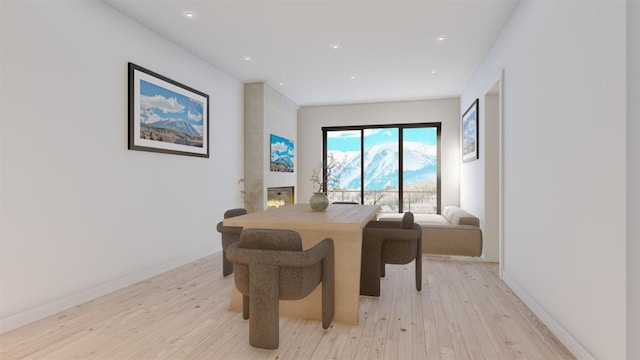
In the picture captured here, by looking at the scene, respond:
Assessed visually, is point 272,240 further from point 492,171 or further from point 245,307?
point 492,171

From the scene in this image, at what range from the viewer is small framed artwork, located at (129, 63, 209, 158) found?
3432 mm

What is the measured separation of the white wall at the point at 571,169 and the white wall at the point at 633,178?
30 mm

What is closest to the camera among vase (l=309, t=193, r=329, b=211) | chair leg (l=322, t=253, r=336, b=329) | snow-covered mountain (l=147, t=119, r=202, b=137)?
chair leg (l=322, t=253, r=336, b=329)

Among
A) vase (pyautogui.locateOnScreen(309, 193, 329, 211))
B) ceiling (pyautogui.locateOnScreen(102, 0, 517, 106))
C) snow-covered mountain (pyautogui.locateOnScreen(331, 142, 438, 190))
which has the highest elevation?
ceiling (pyautogui.locateOnScreen(102, 0, 517, 106))

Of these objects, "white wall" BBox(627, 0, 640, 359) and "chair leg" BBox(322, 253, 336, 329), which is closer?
"white wall" BBox(627, 0, 640, 359)

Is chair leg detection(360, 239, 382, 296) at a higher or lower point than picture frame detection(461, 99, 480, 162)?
lower

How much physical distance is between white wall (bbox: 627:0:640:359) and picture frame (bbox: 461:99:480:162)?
10.5 ft

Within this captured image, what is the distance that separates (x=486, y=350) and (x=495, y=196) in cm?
261

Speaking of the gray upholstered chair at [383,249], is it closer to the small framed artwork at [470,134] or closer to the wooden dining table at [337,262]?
the wooden dining table at [337,262]

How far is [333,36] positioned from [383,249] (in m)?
2.42

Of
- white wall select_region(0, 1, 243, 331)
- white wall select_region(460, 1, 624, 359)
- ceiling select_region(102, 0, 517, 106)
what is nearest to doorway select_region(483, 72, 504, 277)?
ceiling select_region(102, 0, 517, 106)

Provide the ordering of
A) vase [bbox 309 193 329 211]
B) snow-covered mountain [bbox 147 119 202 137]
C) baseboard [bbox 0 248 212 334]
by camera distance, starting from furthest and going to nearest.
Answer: snow-covered mountain [bbox 147 119 202 137], vase [bbox 309 193 329 211], baseboard [bbox 0 248 212 334]

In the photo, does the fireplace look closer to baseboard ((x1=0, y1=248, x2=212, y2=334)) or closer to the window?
the window

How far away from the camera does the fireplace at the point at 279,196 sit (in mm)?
6097
